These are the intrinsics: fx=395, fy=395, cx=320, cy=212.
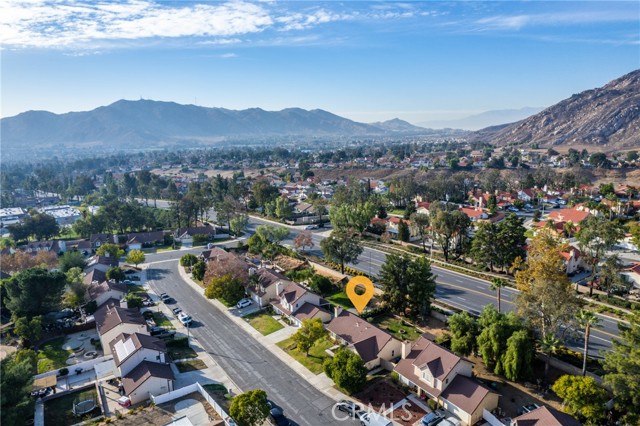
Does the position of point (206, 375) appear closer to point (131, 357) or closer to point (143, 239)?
point (131, 357)

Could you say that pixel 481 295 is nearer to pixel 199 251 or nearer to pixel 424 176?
pixel 199 251

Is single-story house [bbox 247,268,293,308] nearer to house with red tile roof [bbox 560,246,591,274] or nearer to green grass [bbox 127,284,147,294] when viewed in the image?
green grass [bbox 127,284,147,294]

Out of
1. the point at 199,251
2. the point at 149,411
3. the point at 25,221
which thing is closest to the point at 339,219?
the point at 199,251

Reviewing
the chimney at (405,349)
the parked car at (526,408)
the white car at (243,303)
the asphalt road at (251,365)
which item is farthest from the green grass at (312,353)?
the parked car at (526,408)

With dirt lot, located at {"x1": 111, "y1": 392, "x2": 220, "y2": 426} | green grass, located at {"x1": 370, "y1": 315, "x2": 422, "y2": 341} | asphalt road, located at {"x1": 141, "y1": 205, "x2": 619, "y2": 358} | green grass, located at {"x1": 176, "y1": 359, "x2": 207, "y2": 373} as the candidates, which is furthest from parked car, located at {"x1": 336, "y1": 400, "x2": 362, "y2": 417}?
asphalt road, located at {"x1": 141, "y1": 205, "x2": 619, "y2": 358}

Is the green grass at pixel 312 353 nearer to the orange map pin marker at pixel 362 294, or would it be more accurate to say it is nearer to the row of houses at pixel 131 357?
the orange map pin marker at pixel 362 294
